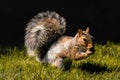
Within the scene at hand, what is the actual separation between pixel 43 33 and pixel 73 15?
128 inches

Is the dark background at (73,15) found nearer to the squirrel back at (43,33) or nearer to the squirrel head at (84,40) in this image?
the squirrel back at (43,33)

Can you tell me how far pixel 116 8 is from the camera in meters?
11.6

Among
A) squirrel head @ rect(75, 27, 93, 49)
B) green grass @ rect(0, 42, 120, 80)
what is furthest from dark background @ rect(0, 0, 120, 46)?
squirrel head @ rect(75, 27, 93, 49)

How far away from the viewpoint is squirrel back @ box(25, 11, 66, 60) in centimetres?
801

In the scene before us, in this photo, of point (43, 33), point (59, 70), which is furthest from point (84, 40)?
point (43, 33)

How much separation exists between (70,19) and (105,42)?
61.8 inches

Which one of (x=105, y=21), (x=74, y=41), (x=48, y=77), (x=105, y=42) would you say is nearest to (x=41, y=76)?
(x=48, y=77)

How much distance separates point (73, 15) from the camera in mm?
11258

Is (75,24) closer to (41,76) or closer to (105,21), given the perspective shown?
(105,21)

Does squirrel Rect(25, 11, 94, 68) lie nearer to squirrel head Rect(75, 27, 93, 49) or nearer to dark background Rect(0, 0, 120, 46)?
squirrel head Rect(75, 27, 93, 49)

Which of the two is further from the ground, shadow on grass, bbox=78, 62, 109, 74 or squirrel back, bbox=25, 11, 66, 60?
squirrel back, bbox=25, 11, 66, 60

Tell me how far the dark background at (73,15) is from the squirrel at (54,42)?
65.5 inches

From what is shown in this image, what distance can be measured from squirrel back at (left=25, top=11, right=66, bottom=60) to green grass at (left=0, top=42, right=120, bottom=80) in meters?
0.17

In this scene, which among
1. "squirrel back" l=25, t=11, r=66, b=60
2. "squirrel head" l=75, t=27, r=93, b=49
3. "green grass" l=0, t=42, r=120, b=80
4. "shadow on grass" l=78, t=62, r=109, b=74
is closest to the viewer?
"green grass" l=0, t=42, r=120, b=80
